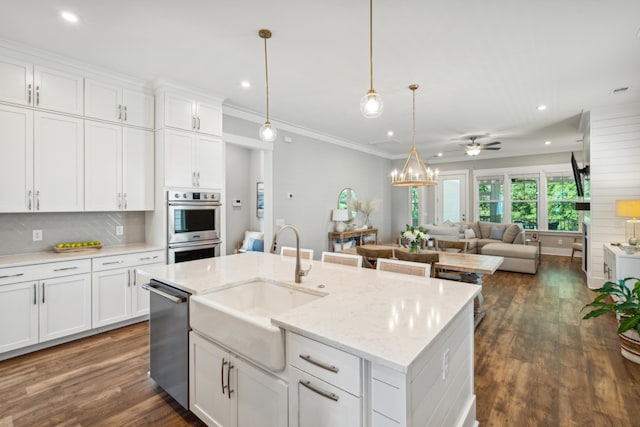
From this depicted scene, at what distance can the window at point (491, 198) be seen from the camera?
28.1 feet

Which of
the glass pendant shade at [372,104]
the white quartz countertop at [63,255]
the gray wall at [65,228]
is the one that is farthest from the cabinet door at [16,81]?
the glass pendant shade at [372,104]

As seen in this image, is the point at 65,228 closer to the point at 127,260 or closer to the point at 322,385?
the point at 127,260

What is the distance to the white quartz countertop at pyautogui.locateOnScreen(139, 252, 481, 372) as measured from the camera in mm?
1130

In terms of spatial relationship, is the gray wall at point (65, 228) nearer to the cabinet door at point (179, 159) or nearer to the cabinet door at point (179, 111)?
the cabinet door at point (179, 159)

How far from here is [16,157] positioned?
2.85m

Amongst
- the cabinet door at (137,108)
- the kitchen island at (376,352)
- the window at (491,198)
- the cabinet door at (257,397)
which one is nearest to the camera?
the kitchen island at (376,352)

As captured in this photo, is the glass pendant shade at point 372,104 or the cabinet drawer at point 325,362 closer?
the cabinet drawer at point 325,362

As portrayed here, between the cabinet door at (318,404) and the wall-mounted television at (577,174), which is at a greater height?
the wall-mounted television at (577,174)

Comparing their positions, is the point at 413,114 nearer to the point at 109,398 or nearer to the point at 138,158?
the point at 138,158

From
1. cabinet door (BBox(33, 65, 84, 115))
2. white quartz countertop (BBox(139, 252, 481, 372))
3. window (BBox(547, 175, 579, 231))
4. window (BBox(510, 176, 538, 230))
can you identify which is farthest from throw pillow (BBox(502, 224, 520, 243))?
cabinet door (BBox(33, 65, 84, 115))

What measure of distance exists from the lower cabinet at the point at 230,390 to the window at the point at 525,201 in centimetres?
892

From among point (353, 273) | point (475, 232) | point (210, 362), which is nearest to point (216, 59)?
point (353, 273)

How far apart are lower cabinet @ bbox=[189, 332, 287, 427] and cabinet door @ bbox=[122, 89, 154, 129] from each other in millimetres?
2870

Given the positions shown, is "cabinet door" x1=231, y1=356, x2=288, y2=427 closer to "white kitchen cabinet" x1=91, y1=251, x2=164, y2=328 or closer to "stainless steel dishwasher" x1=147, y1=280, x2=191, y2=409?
"stainless steel dishwasher" x1=147, y1=280, x2=191, y2=409
